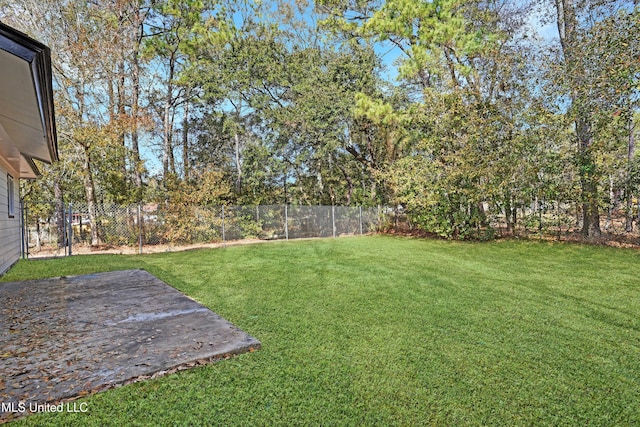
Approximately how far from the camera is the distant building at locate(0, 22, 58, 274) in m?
2.06

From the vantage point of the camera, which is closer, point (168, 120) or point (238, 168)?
point (168, 120)

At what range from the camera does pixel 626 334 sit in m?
2.86

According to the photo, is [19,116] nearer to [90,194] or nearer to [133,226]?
[133,226]

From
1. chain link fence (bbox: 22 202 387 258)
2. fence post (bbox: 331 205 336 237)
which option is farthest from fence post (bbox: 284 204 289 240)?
fence post (bbox: 331 205 336 237)

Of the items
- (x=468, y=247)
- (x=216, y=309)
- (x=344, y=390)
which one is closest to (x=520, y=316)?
(x=344, y=390)

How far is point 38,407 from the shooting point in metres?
1.69

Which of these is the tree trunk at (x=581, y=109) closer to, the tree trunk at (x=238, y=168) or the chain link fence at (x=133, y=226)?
the chain link fence at (x=133, y=226)

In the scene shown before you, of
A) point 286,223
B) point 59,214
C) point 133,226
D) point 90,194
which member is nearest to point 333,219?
point 286,223

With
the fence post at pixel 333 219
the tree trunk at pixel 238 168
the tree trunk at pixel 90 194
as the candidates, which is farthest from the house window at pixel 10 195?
the fence post at pixel 333 219

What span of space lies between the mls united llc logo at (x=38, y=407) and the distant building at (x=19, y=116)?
6.64ft

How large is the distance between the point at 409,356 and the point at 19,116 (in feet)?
15.1

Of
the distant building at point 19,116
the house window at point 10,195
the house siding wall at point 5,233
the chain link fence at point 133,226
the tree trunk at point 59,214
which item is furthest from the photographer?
the tree trunk at point 59,214

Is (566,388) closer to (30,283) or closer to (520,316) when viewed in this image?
(520,316)

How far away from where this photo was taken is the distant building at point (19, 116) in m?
2.06
